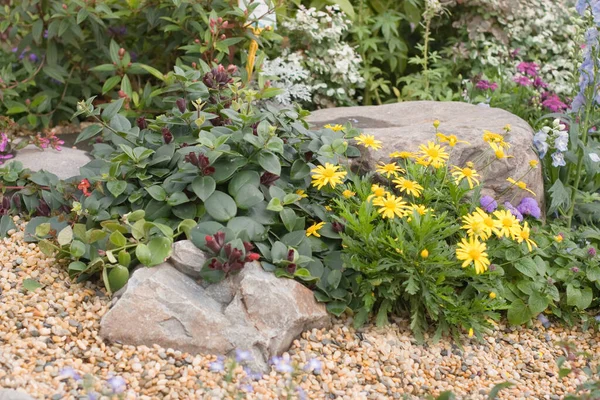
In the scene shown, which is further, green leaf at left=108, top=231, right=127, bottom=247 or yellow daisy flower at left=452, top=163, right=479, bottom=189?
yellow daisy flower at left=452, top=163, right=479, bottom=189

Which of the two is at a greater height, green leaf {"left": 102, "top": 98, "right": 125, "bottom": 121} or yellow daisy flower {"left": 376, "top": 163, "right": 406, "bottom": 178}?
green leaf {"left": 102, "top": 98, "right": 125, "bottom": 121}

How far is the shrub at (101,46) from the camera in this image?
4121mm

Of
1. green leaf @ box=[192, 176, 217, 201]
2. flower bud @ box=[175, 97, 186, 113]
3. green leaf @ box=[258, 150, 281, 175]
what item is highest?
flower bud @ box=[175, 97, 186, 113]

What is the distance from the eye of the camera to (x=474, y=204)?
10.3 feet

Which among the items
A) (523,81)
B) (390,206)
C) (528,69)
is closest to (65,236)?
(390,206)

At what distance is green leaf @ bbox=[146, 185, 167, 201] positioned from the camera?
3016mm

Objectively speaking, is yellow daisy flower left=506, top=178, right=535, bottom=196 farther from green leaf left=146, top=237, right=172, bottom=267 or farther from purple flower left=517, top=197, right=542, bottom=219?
green leaf left=146, top=237, right=172, bottom=267

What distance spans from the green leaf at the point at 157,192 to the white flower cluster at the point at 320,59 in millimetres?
1954

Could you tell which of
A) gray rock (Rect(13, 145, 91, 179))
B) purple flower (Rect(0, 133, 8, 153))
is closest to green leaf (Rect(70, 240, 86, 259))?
gray rock (Rect(13, 145, 91, 179))

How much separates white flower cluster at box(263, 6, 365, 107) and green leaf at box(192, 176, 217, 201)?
195cm

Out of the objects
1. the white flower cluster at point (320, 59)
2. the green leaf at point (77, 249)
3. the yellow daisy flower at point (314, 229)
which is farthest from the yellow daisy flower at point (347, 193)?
the white flower cluster at point (320, 59)

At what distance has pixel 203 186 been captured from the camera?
9.73ft

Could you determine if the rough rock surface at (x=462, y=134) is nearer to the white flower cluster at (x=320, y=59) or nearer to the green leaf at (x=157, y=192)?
the white flower cluster at (x=320, y=59)

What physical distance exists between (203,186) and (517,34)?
140 inches
